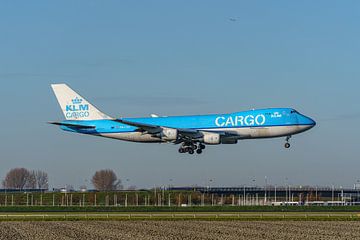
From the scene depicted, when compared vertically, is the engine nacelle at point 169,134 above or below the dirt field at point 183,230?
above

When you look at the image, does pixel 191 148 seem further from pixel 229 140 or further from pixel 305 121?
pixel 305 121

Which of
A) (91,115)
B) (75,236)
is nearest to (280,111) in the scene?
(91,115)

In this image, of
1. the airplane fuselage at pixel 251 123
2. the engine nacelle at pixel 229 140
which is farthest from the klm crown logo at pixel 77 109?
Result: the engine nacelle at pixel 229 140

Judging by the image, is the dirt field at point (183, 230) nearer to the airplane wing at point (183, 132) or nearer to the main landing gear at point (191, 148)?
the airplane wing at point (183, 132)

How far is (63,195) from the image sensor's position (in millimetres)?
154625

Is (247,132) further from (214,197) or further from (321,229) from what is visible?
(214,197)

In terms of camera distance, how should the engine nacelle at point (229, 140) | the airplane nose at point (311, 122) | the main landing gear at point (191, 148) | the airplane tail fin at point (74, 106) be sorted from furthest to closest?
1. the airplane tail fin at point (74, 106)
2. the main landing gear at point (191, 148)
3. the engine nacelle at point (229, 140)
4. the airplane nose at point (311, 122)

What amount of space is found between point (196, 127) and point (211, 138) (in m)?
3.49

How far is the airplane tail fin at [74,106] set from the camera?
356ft

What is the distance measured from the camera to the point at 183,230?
62.2m

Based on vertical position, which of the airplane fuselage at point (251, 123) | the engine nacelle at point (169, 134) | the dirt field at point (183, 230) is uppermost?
the airplane fuselage at point (251, 123)

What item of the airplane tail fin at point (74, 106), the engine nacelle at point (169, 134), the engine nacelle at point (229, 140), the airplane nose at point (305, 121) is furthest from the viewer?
the airplane tail fin at point (74, 106)

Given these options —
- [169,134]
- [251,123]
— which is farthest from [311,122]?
[169,134]

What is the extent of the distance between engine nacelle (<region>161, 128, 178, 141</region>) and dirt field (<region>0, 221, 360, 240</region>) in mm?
23433
